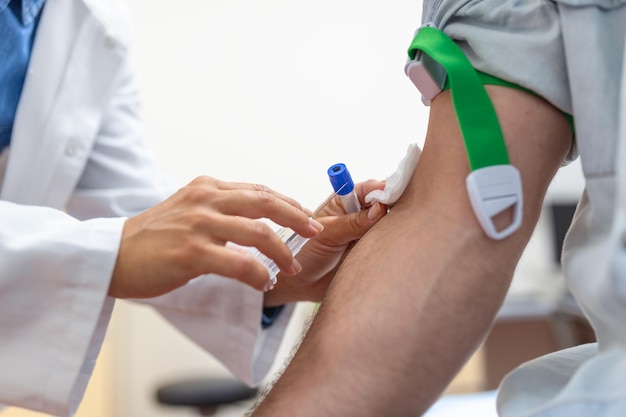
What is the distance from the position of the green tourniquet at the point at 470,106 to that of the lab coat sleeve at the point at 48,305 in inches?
16.4

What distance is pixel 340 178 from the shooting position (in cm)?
88

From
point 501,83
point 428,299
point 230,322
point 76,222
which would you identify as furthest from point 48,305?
point 501,83

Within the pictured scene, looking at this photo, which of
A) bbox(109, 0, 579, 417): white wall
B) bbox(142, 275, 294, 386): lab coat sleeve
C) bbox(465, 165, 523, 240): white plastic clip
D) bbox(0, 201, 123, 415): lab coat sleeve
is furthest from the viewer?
bbox(109, 0, 579, 417): white wall

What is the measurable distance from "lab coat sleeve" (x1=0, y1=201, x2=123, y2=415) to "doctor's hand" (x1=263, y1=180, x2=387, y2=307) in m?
0.29

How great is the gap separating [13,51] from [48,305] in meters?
0.54

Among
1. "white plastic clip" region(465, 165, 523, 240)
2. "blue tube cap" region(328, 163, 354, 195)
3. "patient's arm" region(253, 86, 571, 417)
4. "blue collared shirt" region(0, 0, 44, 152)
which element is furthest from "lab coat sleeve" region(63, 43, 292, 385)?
"white plastic clip" region(465, 165, 523, 240)

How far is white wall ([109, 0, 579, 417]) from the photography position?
134 inches

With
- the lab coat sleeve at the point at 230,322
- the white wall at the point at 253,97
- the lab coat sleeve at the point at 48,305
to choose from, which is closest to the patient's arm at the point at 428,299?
the lab coat sleeve at the point at 48,305

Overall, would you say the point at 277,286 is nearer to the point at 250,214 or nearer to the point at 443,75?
the point at 250,214

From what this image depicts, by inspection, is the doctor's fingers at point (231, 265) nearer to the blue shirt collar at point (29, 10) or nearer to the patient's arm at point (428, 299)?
the patient's arm at point (428, 299)

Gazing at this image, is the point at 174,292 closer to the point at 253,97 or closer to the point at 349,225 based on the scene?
the point at 349,225

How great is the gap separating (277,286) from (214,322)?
0.50 feet

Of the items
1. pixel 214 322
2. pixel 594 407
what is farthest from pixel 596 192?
pixel 214 322

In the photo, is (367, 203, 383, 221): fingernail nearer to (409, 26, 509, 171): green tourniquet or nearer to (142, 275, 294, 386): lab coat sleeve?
(409, 26, 509, 171): green tourniquet
